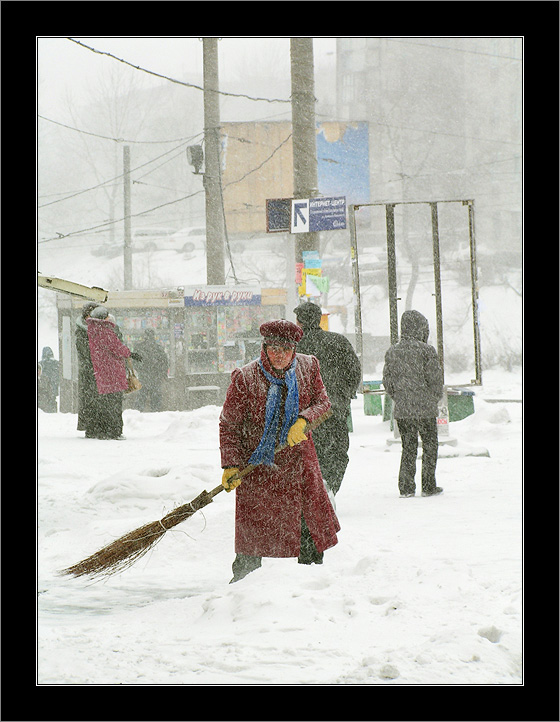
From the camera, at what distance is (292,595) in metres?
4.97

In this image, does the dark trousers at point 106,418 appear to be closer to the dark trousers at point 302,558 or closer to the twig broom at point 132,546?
the twig broom at point 132,546

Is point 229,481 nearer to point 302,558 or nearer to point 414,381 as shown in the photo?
point 302,558

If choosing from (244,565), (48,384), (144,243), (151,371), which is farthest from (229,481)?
(144,243)

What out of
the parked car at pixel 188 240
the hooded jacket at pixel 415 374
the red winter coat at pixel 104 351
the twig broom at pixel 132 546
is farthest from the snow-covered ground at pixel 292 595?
the parked car at pixel 188 240

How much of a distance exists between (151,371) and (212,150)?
4643mm

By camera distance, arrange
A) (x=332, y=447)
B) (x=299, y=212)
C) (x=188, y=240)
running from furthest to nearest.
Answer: (x=188, y=240)
(x=299, y=212)
(x=332, y=447)

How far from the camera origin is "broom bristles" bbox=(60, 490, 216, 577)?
5.62 m

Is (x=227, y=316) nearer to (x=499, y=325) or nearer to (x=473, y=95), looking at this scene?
(x=499, y=325)

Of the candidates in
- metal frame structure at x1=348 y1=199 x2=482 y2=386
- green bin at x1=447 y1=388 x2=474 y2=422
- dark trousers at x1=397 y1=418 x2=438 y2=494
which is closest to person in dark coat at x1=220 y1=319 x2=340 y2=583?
dark trousers at x1=397 y1=418 x2=438 y2=494

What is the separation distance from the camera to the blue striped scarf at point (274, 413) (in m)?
5.07

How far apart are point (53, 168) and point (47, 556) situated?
49.8 meters

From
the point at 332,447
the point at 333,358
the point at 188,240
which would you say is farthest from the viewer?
the point at 188,240

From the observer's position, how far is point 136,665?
4324mm

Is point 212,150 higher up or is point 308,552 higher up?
point 212,150
